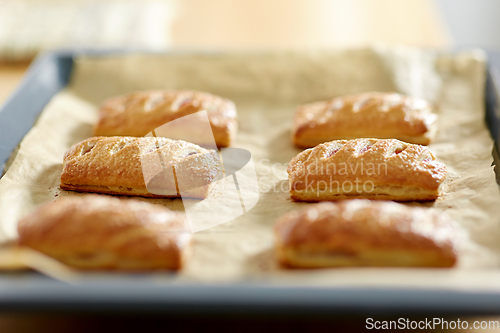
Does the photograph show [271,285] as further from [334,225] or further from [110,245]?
[110,245]

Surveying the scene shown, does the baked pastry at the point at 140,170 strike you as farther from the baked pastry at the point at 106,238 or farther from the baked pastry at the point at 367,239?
the baked pastry at the point at 367,239

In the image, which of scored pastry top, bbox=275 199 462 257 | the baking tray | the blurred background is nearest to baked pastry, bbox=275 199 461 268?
scored pastry top, bbox=275 199 462 257

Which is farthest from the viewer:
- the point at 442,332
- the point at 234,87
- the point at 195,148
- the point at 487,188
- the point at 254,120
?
the point at 234,87

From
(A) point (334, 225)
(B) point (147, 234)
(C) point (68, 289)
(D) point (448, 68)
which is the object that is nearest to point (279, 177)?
(A) point (334, 225)

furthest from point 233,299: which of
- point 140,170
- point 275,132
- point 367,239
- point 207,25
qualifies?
point 207,25

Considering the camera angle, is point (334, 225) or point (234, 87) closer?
point (334, 225)

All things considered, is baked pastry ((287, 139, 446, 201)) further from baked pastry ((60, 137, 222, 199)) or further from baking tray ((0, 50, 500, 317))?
baking tray ((0, 50, 500, 317))
